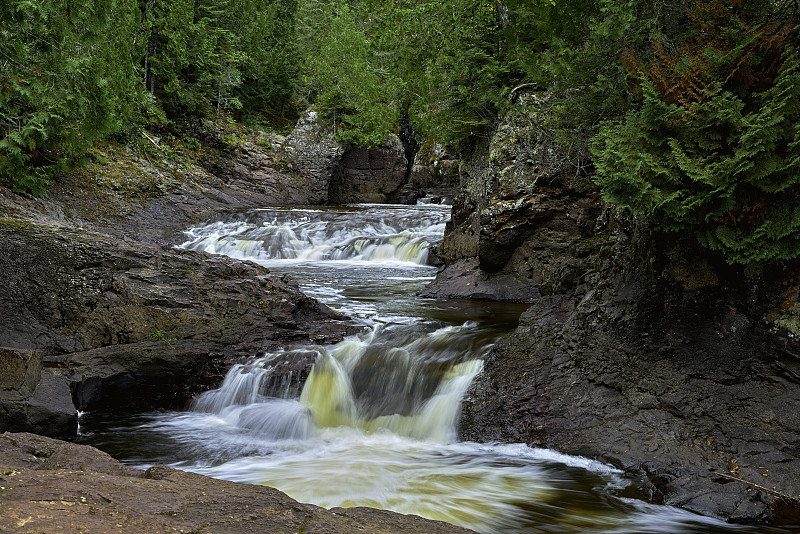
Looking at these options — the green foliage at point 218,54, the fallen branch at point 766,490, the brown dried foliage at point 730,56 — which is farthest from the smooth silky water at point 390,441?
the green foliage at point 218,54

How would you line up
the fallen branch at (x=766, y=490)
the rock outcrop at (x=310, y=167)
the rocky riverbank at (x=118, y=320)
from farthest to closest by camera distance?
the rock outcrop at (x=310, y=167), the rocky riverbank at (x=118, y=320), the fallen branch at (x=766, y=490)

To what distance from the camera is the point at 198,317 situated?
25.3 ft

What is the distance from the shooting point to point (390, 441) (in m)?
6.01

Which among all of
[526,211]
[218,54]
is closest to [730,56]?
[526,211]

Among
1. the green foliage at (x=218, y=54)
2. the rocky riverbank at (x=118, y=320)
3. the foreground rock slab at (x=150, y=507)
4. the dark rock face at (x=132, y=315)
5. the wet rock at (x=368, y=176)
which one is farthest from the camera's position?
the wet rock at (x=368, y=176)

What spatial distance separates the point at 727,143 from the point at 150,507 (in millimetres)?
4880

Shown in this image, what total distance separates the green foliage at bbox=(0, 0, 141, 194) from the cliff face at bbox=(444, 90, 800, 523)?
627cm

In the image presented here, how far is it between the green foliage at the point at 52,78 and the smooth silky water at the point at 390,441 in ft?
14.5

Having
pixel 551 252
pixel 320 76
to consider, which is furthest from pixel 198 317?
pixel 320 76

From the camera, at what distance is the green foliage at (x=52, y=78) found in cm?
632

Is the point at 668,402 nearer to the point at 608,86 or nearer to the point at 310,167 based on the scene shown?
the point at 608,86

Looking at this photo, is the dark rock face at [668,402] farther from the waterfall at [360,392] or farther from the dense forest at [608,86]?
the dense forest at [608,86]

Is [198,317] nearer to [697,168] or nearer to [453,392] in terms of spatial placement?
[453,392]

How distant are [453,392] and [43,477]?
451 centimetres
